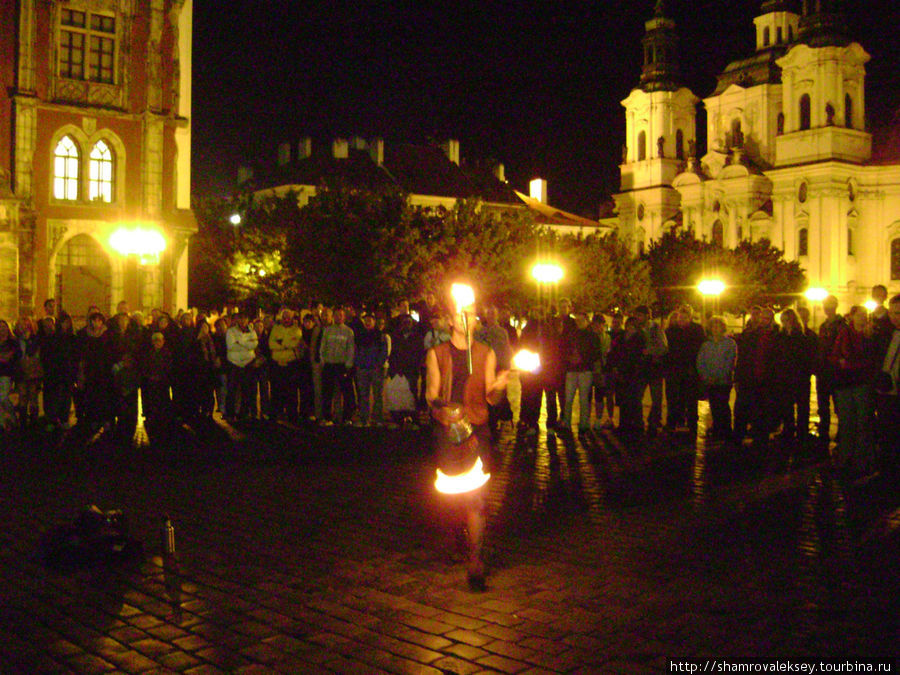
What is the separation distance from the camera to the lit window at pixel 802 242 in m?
76.3

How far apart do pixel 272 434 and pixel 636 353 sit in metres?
5.78

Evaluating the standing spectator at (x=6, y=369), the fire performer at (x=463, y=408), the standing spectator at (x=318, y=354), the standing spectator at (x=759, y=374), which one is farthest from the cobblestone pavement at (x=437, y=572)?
the standing spectator at (x=318, y=354)

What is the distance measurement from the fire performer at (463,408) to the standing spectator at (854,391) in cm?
606

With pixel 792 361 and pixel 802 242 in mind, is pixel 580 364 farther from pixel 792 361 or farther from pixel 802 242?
pixel 802 242

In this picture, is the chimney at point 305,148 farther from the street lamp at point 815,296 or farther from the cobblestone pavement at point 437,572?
the cobblestone pavement at point 437,572

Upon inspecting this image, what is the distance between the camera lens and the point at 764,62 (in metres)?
84.2

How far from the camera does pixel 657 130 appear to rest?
89.4 metres

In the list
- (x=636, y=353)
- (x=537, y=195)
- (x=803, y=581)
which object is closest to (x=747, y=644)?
(x=803, y=581)

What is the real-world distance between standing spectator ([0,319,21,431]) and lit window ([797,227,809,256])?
70289mm

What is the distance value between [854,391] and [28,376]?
1211 cm

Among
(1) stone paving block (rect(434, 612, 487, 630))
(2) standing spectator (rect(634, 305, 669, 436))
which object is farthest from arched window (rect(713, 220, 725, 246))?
(1) stone paving block (rect(434, 612, 487, 630))

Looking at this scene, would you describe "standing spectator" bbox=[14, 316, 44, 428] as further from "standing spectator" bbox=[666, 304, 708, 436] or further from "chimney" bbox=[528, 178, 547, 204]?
"chimney" bbox=[528, 178, 547, 204]

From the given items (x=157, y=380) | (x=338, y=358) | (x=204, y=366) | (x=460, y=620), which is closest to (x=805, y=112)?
(x=338, y=358)

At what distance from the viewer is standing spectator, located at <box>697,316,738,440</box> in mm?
14508
